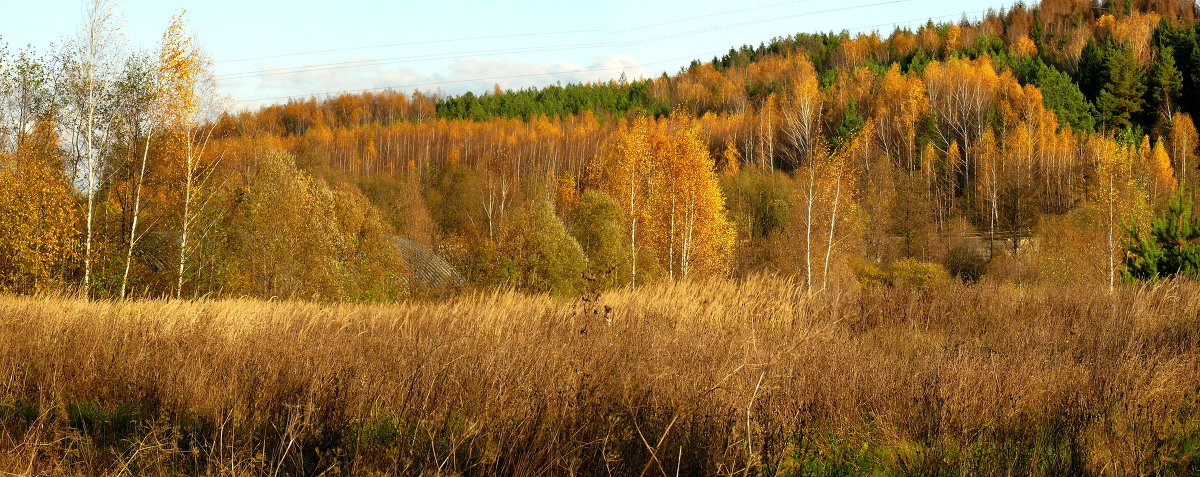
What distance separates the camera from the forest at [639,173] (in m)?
19.8

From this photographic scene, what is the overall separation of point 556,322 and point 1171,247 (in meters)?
13.6

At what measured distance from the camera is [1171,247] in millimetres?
14977

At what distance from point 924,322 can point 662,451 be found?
719 centimetres

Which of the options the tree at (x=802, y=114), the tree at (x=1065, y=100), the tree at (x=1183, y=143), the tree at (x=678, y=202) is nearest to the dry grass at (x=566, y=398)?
the tree at (x=678, y=202)

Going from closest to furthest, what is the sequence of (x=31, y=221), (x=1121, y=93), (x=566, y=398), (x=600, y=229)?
(x=566, y=398) < (x=31, y=221) < (x=600, y=229) < (x=1121, y=93)

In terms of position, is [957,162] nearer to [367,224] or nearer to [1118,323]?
[367,224]

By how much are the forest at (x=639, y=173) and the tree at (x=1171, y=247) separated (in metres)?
0.63

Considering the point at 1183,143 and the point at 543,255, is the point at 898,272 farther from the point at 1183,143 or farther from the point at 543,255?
the point at 1183,143

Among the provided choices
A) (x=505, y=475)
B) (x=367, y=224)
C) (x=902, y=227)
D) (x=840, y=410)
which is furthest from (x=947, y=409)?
(x=902, y=227)

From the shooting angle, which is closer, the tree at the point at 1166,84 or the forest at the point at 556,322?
the forest at the point at 556,322

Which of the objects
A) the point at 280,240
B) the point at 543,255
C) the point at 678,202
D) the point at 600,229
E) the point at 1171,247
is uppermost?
the point at 280,240

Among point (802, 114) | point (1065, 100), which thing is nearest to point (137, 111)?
point (802, 114)

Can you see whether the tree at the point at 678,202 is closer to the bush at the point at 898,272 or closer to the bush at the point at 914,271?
the bush at the point at 898,272

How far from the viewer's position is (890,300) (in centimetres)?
1113
